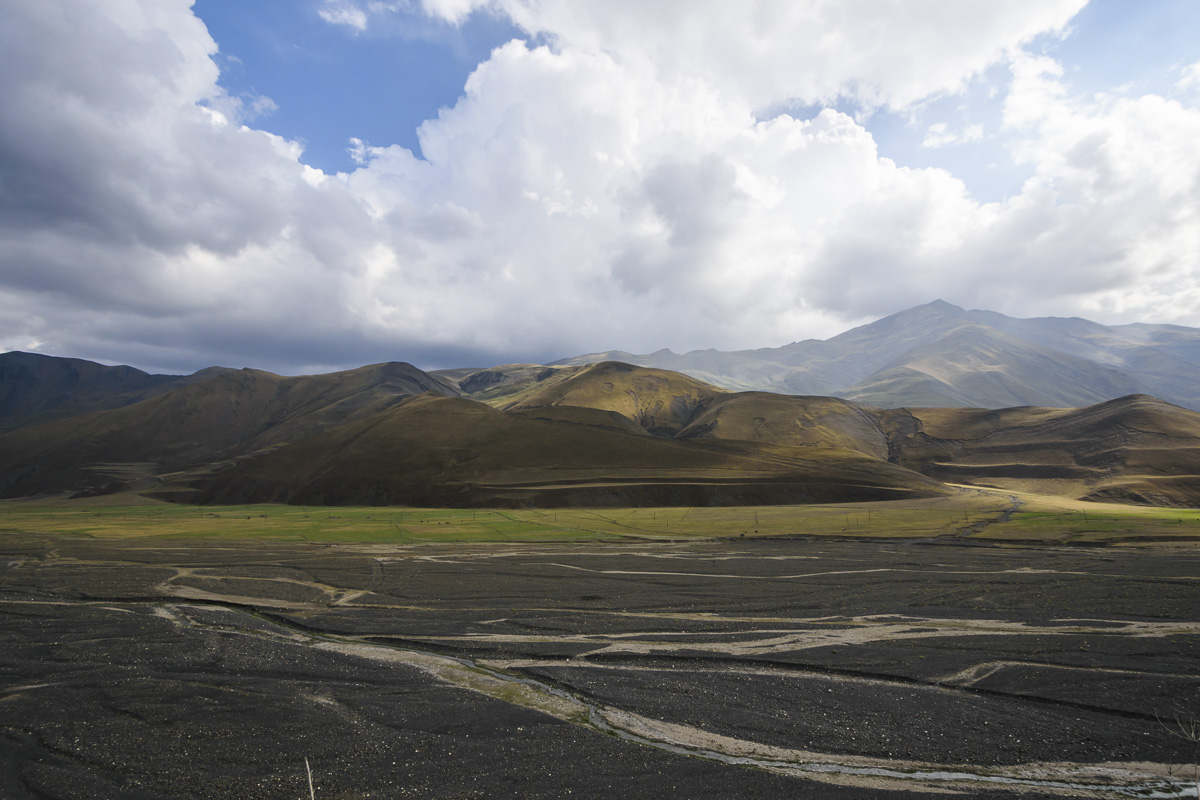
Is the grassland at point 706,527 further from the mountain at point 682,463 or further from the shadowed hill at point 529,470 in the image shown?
the mountain at point 682,463

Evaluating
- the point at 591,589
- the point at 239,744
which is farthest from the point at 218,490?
the point at 239,744

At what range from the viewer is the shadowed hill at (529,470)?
117438 mm

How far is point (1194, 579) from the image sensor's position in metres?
32.5

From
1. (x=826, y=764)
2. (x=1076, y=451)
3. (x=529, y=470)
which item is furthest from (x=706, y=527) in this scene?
(x=1076, y=451)

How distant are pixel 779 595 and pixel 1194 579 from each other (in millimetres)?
25352

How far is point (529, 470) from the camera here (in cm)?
13375

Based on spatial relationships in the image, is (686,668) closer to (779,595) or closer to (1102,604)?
(779,595)

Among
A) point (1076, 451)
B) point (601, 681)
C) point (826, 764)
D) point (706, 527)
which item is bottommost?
point (706, 527)

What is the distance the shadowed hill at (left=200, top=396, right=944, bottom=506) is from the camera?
385 ft

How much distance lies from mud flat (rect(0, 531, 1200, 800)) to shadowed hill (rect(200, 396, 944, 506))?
273 ft

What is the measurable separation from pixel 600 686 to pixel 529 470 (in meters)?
118

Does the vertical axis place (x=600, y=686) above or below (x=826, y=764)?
below

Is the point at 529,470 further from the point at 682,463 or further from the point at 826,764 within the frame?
the point at 826,764

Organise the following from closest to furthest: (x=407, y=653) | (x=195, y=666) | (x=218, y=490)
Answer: (x=195, y=666) < (x=407, y=653) < (x=218, y=490)
